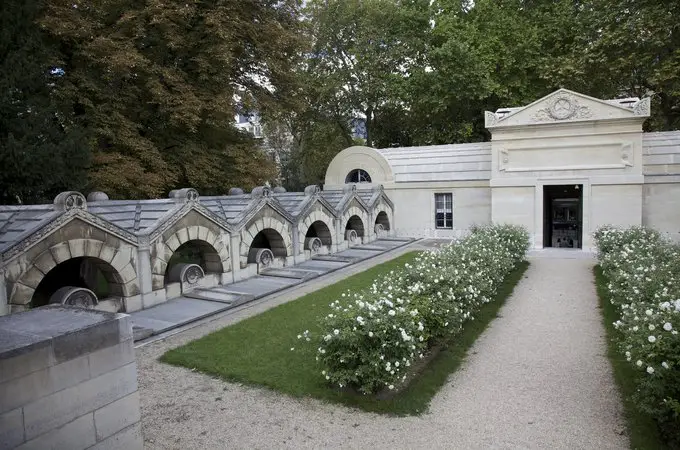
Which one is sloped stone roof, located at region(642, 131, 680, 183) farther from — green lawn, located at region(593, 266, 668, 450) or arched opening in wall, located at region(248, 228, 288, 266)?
arched opening in wall, located at region(248, 228, 288, 266)

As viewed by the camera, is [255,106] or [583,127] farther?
[255,106]

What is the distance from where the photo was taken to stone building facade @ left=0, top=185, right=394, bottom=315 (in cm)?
963

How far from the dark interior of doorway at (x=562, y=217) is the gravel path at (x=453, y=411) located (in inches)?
587

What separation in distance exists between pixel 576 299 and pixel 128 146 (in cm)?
1615

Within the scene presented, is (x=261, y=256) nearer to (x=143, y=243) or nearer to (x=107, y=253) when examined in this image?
(x=143, y=243)

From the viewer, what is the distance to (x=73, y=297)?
9.90 metres

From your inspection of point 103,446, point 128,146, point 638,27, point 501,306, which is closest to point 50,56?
point 128,146

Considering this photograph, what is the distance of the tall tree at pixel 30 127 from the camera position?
47.3 feet

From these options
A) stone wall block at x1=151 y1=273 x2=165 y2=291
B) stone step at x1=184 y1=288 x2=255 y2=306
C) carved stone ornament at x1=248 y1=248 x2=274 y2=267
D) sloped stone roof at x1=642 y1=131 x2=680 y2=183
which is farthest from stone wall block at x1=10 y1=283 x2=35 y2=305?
sloped stone roof at x1=642 y1=131 x2=680 y2=183

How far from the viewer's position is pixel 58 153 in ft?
48.6

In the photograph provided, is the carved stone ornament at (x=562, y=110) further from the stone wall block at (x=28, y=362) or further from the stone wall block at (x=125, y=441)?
the stone wall block at (x=28, y=362)

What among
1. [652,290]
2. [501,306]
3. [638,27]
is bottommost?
[501,306]

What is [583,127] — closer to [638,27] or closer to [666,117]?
[638,27]

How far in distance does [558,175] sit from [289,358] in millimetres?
16511
